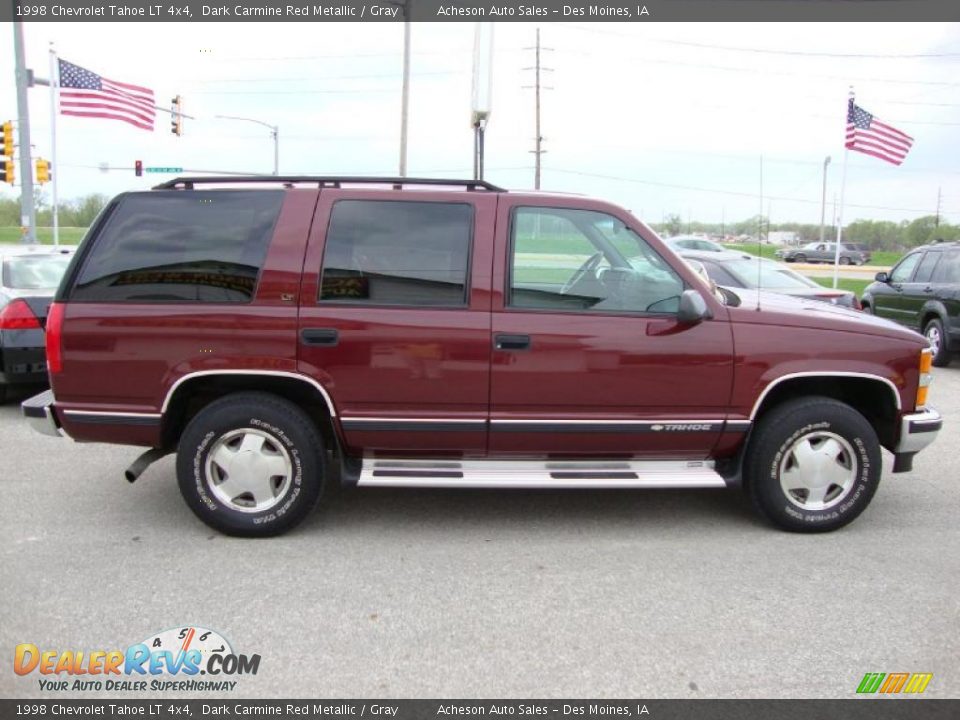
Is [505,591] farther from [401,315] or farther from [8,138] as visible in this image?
[8,138]

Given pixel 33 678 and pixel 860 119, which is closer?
pixel 33 678

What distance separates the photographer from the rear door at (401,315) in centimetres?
391

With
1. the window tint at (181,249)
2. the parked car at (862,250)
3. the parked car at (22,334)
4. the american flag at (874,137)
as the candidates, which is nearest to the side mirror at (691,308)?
the window tint at (181,249)

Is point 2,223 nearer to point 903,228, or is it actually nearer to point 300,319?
point 300,319

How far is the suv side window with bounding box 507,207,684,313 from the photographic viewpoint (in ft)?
13.2

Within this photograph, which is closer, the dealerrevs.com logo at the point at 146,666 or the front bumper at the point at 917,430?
the dealerrevs.com logo at the point at 146,666

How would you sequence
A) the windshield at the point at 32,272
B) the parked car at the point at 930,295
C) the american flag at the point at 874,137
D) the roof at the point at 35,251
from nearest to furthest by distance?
the windshield at the point at 32,272
the roof at the point at 35,251
the parked car at the point at 930,295
the american flag at the point at 874,137

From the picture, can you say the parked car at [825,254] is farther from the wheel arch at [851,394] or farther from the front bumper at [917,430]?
the front bumper at [917,430]

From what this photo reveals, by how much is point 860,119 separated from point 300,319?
16.5 m

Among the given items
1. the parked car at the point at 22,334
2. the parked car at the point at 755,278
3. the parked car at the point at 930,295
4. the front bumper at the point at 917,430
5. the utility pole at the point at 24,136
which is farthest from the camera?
the utility pole at the point at 24,136

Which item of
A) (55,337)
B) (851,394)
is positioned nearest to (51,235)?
(55,337)

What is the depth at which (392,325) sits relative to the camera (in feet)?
12.8

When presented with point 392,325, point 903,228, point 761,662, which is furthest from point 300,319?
point 903,228

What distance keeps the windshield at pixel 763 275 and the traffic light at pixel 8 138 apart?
20344mm
